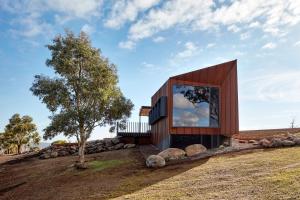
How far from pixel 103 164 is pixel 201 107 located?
8.22 meters

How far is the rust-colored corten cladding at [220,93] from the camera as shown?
67.3 ft

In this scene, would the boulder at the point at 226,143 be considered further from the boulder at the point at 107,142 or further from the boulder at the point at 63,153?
the boulder at the point at 63,153

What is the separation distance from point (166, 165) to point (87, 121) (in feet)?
20.3

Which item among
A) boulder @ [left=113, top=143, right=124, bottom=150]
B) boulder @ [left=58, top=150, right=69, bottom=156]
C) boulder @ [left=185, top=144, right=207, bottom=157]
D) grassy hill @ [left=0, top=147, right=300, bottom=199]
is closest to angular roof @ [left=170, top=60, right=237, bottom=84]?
boulder @ [left=185, top=144, right=207, bottom=157]

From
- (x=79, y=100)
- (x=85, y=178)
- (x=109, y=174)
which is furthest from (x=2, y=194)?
(x=79, y=100)

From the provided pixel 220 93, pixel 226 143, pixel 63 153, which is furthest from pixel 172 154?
pixel 63 153

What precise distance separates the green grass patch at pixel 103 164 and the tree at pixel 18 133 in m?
21.7

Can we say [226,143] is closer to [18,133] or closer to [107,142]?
[107,142]

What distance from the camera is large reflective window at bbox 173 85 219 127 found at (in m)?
20.5

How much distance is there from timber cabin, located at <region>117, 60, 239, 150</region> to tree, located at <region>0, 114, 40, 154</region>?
23491mm

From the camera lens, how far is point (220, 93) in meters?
21.9

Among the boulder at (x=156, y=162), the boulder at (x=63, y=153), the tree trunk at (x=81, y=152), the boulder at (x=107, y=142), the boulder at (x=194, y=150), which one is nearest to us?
the boulder at (x=156, y=162)

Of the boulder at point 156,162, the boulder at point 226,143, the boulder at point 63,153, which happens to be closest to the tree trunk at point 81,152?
the boulder at point 156,162

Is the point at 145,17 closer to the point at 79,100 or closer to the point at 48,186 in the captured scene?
the point at 79,100
